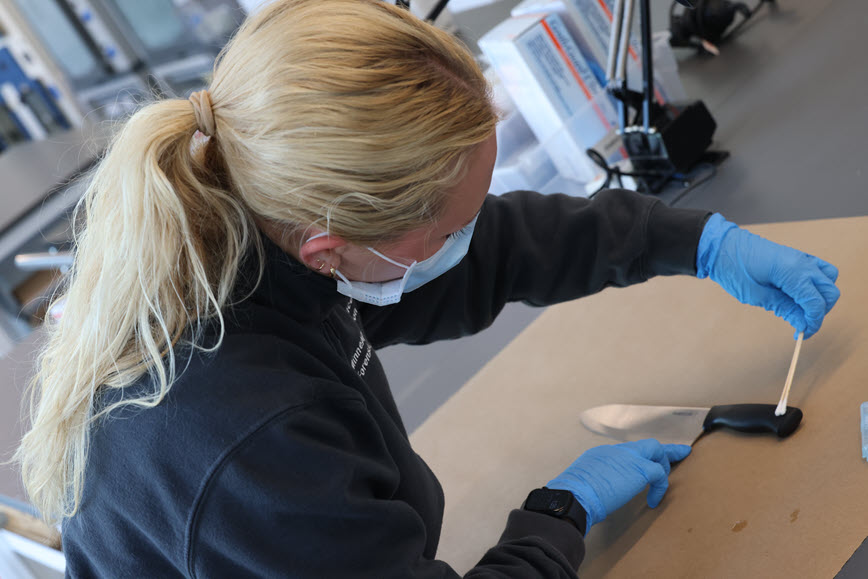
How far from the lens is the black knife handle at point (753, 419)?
0.83 meters

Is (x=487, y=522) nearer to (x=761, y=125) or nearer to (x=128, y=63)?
(x=761, y=125)

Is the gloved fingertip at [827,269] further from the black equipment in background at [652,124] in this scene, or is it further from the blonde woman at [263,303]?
the black equipment in background at [652,124]

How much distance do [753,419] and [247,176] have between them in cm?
64

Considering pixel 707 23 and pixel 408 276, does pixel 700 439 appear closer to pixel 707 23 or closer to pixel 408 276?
pixel 408 276

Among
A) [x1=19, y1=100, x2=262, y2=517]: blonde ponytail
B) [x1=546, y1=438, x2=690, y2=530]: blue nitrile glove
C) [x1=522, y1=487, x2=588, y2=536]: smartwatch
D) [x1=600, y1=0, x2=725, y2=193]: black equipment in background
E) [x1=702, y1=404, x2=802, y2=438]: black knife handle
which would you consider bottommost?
[x1=702, y1=404, x2=802, y2=438]: black knife handle

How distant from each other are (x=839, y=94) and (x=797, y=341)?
0.81 meters

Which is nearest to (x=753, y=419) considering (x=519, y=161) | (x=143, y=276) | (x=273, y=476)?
(x=273, y=476)

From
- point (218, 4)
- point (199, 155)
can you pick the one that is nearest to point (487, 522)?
point (199, 155)

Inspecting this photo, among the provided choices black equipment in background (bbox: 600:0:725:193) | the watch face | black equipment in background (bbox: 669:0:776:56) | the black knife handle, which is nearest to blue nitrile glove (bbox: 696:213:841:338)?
the black knife handle

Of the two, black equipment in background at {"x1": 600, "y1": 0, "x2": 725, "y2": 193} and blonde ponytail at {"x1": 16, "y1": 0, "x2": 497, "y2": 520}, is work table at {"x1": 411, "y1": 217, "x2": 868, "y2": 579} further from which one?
blonde ponytail at {"x1": 16, "y1": 0, "x2": 497, "y2": 520}

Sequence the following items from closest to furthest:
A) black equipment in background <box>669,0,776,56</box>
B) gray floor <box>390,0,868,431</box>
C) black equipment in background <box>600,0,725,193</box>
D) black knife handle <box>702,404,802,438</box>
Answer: black knife handle <box>702,404,802,438</box>
gray floor <box>390,0,868,431</box>
black equipment in background <box>600,0,725,193</box>
black equipment in background <box>669,0,776,56</box>

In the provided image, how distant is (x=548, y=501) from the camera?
0.85 metres

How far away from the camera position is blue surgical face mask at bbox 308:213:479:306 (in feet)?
2.54

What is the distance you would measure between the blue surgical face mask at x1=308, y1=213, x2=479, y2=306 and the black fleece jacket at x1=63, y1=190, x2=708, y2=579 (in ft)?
0.08
